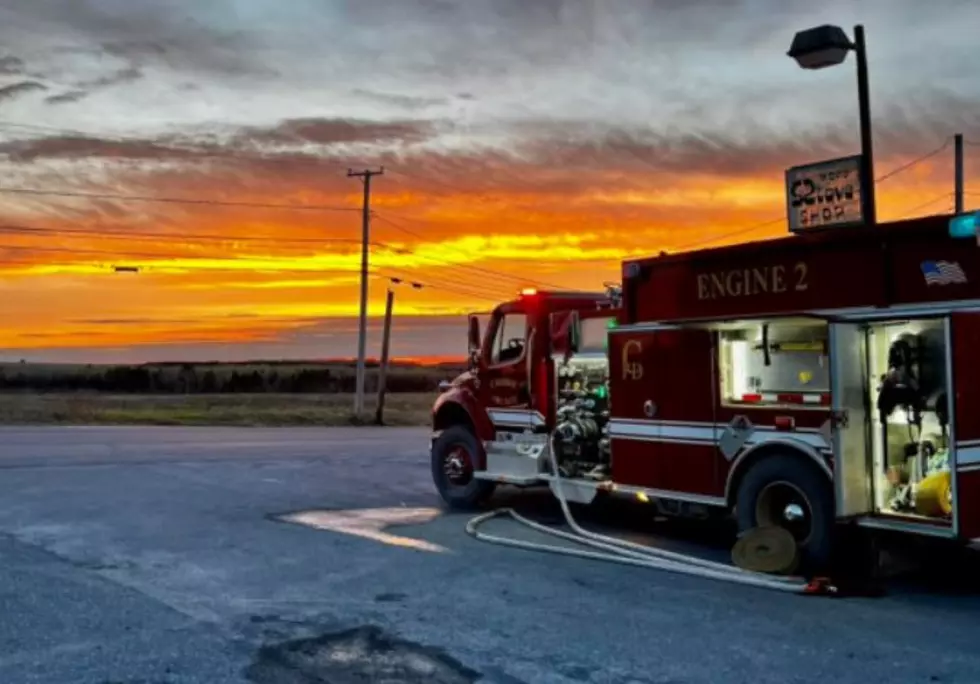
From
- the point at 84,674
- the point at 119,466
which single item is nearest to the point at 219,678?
the point at 84,674

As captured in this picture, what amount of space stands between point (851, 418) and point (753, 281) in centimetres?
166

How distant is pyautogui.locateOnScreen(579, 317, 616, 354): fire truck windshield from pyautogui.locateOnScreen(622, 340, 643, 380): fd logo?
1029 mm

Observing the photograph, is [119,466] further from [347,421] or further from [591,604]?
[347,421]

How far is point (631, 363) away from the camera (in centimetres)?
1162

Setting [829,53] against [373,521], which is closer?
[829,53]

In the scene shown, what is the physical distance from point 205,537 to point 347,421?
31933 mm

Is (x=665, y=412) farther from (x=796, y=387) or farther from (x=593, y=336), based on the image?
(x=593, y=336)

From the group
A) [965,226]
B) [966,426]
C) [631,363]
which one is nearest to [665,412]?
[631,363]

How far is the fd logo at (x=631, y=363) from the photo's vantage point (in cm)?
1152

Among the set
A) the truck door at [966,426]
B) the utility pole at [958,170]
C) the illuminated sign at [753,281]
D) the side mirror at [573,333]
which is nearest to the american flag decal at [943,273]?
the truck door at [966,426]

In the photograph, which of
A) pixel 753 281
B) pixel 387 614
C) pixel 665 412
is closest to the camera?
pixel 387 614

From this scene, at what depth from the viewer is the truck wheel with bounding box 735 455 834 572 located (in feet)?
31.0

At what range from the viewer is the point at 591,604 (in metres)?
8.39

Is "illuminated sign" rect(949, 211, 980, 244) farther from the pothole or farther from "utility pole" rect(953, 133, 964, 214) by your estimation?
"utility pole" rect(953, 133, 964, 214)
